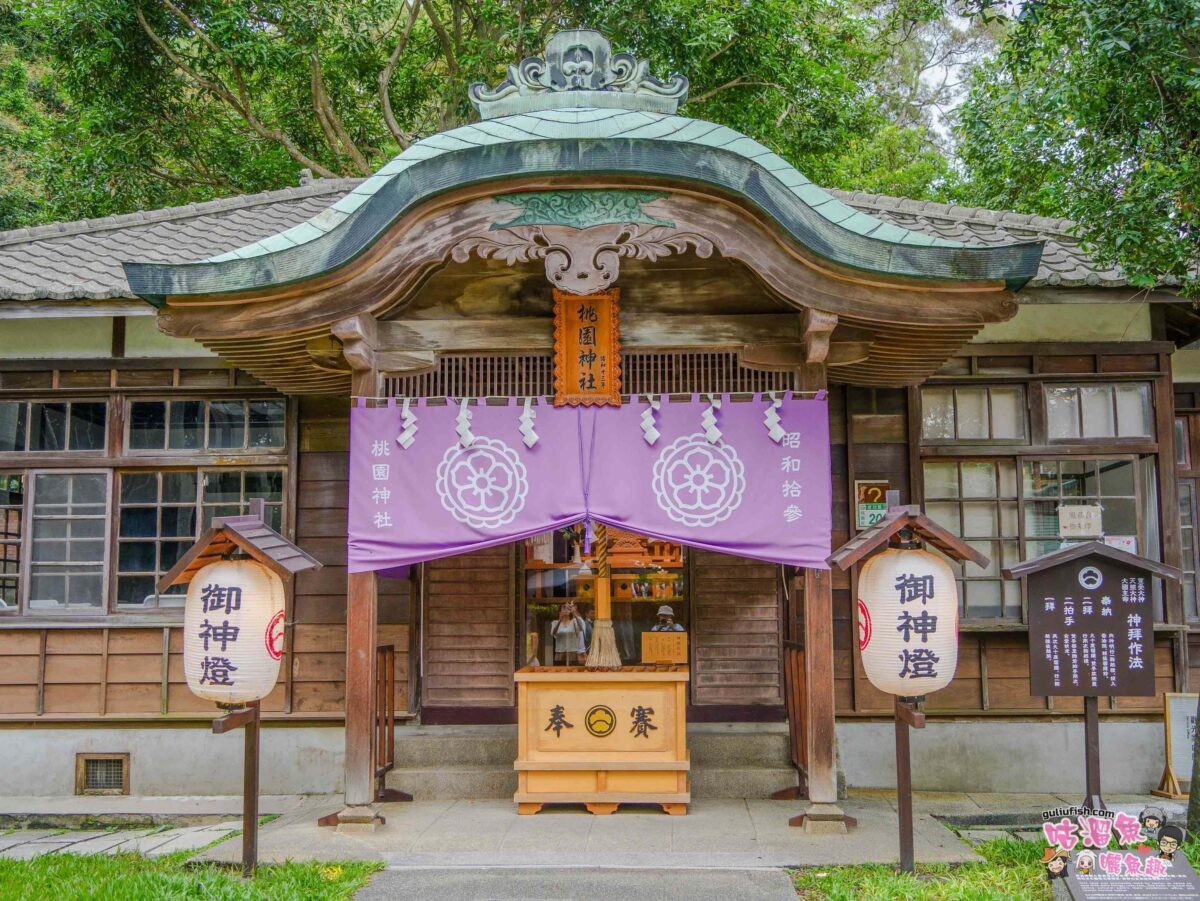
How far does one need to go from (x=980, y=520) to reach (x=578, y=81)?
5.12 metres

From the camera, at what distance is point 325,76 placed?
16.2m

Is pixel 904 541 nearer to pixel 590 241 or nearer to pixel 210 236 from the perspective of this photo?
pixel 590 241

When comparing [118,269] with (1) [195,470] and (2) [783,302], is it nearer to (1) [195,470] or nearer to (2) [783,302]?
(1) [195,470]

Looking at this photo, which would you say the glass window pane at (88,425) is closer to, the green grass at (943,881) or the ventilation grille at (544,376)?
the ventilation grille at (544,376)

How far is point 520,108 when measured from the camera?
740 cm

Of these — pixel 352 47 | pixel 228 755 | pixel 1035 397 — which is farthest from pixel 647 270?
pixel 352 47

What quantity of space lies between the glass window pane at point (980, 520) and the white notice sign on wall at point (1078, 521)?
22.1 inches

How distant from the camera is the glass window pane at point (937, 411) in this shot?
874 cm

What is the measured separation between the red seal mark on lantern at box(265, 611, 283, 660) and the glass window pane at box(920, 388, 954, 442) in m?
5.73

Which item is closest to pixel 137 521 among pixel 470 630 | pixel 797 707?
pixel 470 630

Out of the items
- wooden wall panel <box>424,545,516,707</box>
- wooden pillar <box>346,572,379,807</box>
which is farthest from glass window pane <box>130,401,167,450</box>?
wooden pillar <box>346,572,379,807</box>

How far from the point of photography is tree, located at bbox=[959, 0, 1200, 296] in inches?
252

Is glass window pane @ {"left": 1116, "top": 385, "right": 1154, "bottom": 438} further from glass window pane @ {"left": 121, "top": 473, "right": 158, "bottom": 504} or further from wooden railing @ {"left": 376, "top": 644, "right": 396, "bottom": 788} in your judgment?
glass window pane @ {"left": 121, "top": 473, "right": 158, "bottom": 504}

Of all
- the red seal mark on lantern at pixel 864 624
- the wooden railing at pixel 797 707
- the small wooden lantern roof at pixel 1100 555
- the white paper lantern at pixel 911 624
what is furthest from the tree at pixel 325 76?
the red seal mark on lantern at pixel 864 624
